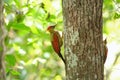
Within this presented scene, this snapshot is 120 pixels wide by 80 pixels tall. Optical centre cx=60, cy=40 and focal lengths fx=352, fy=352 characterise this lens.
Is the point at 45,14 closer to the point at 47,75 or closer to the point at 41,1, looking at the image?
the point at 41,1

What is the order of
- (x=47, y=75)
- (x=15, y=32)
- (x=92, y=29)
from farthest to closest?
(x=15, y=32)
(x=47, y=75)
(x=92, y=29)

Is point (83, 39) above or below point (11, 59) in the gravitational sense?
above

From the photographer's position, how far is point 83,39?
122cm

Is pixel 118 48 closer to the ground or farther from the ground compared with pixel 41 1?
closer to the ground

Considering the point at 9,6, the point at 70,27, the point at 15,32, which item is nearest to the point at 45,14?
the point at 9,6

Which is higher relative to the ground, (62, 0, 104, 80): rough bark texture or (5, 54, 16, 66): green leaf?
(62, 0, 104, 80): rough bark texture

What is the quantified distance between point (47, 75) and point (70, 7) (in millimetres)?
1983

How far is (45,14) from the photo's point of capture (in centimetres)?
203

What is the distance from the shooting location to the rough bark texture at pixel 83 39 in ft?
3.99

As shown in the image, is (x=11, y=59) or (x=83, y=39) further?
(x=11, y=59)

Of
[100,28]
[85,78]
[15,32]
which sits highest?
[100,28]

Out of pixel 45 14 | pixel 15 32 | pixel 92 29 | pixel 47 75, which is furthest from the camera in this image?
pixel 15 32

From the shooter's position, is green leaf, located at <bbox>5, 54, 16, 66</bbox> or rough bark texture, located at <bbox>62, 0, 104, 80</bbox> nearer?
rough bark texture, located at <bbox>62, 0, 104, 80</bbox>

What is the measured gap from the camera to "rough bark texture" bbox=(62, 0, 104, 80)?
3.99ft
